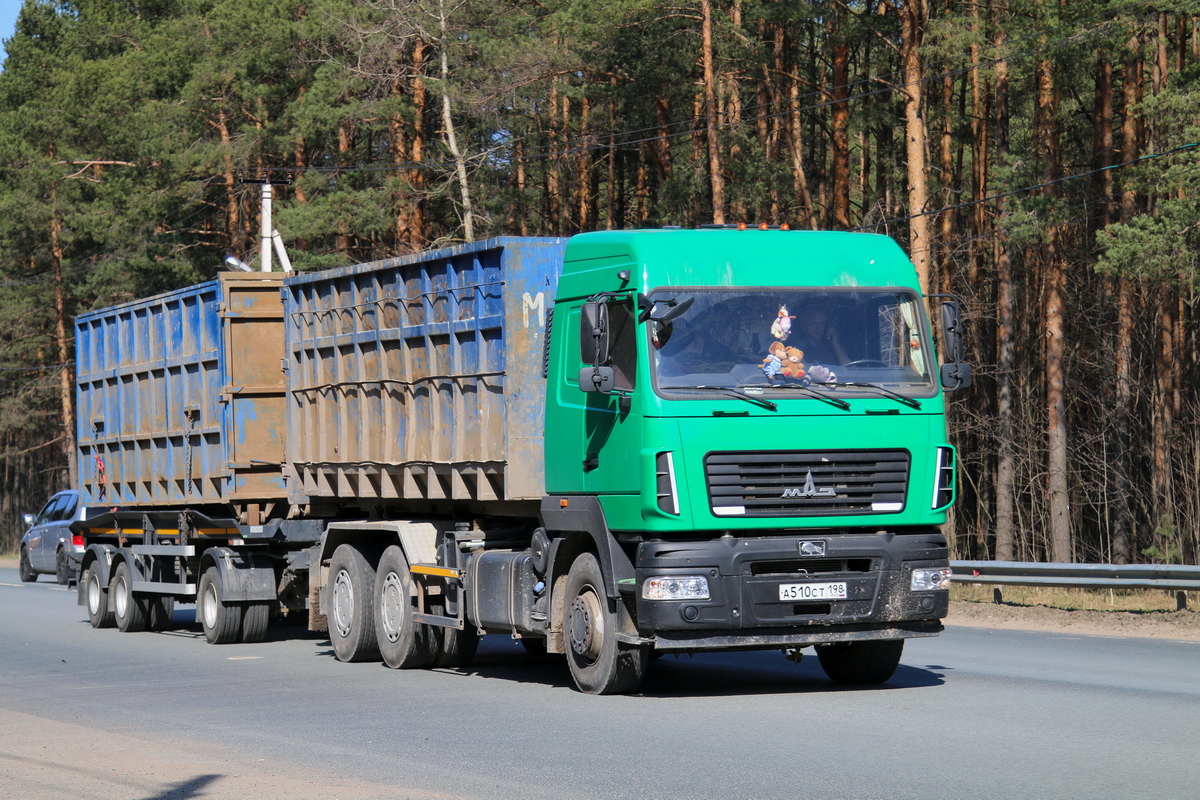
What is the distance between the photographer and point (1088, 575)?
1772 centimetres

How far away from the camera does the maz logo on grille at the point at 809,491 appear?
10.5 metres

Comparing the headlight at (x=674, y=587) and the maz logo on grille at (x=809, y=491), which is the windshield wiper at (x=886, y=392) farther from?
the headlight at (x=674, y=587)

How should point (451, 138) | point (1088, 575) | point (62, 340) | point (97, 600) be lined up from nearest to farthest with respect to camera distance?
point (1088, 575) < point (97, 600) < point (451, 138) < point (62, 340)

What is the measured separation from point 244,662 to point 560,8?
25.7m

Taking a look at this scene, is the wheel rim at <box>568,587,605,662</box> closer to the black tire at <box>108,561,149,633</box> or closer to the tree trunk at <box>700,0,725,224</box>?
the black tire at <box>108,561,149,633</box>

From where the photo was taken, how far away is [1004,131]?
3562cm

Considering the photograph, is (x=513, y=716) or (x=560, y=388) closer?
(x=513, y=716)

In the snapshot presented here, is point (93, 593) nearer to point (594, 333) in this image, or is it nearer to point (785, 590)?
point (594, 333)

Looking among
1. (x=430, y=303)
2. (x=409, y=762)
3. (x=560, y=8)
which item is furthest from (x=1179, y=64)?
(x=409, y=762)

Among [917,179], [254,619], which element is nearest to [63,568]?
[254,619]

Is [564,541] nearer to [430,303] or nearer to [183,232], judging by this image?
[430,303]

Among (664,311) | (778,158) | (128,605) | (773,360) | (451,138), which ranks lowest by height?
(128,605)

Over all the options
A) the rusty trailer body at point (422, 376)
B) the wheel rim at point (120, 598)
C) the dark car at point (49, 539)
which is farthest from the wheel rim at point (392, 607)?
the dark car at point (49, 539)

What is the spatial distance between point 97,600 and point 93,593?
9.0 inches
